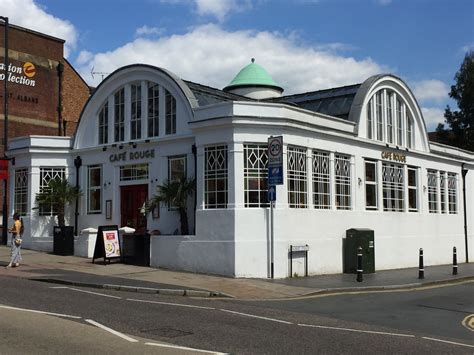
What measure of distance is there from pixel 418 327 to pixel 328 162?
1003 centimetres

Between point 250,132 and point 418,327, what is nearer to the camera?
point 418,327

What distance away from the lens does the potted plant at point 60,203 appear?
21.0 metres

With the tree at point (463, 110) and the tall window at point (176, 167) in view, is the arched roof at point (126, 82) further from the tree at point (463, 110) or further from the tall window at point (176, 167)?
the tree at point (463, 110)


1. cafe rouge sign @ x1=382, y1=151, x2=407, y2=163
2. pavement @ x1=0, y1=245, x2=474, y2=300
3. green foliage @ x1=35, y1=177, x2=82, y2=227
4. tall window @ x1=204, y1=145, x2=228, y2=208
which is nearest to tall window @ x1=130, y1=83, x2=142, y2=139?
green foliage @ x1=35, y1=177, x2=82, y2=227

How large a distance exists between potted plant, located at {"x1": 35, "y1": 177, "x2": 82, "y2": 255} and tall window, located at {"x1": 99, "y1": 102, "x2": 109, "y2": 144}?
2.22 meters

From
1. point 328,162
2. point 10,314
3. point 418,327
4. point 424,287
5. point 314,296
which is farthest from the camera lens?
point 328,162

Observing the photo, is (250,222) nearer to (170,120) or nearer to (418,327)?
(170,120)

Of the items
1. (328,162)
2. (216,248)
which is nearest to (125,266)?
(216,248)

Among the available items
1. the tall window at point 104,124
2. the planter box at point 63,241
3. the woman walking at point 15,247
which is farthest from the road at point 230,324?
the tall window at point 104,124

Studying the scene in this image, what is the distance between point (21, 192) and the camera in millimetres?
23172

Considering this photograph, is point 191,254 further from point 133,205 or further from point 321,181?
point 321,181

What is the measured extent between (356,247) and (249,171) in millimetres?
4940

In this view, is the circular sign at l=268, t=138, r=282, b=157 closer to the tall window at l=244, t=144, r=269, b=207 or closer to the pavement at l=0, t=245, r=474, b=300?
the tall window at l=244, t=144, r=269, b=207

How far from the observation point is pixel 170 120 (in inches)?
789
